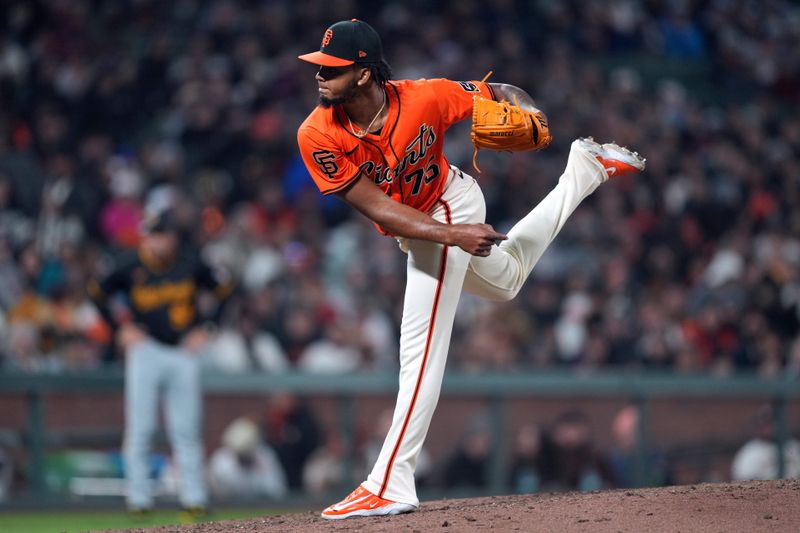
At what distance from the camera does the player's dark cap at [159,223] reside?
747 centimetres

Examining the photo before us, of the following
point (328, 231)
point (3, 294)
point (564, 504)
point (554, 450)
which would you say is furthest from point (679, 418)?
point (3, 294)

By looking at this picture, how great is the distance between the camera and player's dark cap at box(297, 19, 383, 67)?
445cm

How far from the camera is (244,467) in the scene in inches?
337

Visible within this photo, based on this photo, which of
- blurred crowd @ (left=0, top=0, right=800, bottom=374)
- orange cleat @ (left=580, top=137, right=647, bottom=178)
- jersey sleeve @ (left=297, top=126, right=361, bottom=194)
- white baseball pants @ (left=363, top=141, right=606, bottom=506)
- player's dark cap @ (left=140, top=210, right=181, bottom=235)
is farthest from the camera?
blurred crowd @ (left=0, top=0, right=800, bottom=374)

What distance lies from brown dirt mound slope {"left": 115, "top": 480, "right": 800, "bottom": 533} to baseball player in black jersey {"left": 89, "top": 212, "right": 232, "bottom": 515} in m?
2.26

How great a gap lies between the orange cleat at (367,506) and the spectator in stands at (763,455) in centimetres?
485

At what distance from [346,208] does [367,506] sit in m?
6.44

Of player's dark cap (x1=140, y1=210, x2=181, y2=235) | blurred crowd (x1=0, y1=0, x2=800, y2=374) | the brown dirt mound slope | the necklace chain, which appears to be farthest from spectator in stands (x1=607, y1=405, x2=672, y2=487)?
the necklace chain

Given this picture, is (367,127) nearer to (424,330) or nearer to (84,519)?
(424,330)

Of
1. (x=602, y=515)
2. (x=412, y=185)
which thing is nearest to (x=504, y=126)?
(x=412, y=185)

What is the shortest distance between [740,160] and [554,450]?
16.5 feet

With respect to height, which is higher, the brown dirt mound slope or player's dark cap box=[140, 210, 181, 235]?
player's dark cap box=[140, 210, 181, 235]

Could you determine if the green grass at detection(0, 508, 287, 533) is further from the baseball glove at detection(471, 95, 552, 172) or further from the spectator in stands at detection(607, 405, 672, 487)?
the baseball glove at detection(471, 95, 552, 172)

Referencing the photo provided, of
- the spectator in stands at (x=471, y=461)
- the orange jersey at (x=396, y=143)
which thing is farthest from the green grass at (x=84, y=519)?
the orange jersey at (x=396, y=143)
